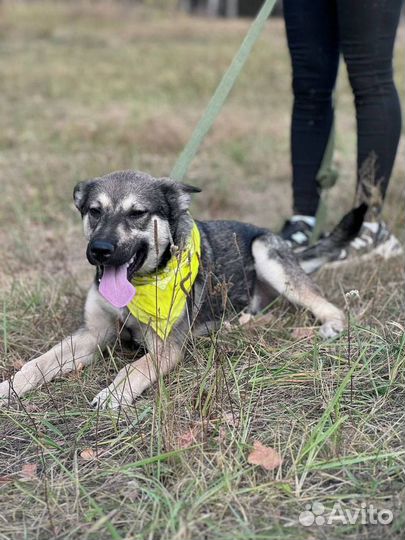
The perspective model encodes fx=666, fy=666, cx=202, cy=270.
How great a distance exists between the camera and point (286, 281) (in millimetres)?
3547

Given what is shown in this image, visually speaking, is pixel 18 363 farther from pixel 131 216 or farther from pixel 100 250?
pixel 131 216

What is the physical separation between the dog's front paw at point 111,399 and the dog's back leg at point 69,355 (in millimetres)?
216

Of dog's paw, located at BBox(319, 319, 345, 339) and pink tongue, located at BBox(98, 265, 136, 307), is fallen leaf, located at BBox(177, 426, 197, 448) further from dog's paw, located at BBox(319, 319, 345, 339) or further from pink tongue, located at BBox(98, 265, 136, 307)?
dog's paw, located at BBox(319, 319, 345, 339)

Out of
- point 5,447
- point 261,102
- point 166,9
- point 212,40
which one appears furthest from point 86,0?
point 5,447

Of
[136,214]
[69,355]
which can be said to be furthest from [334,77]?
[69,355]

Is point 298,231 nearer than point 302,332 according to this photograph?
No

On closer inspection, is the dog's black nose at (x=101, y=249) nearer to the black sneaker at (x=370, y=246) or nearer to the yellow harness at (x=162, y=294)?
the yellow harness at (x=162, y=294)

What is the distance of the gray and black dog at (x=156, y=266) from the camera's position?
2.77 m

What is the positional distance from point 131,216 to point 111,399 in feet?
2.77

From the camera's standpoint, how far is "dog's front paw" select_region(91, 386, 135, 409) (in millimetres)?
2539

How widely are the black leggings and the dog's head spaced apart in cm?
130

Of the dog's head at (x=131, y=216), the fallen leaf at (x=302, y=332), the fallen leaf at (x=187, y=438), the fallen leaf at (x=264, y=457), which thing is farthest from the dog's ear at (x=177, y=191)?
the fallen leaf at (x=264, y=457)

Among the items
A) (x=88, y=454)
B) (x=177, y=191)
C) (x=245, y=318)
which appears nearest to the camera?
(x=88, y=454)

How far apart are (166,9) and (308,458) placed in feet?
93.0
